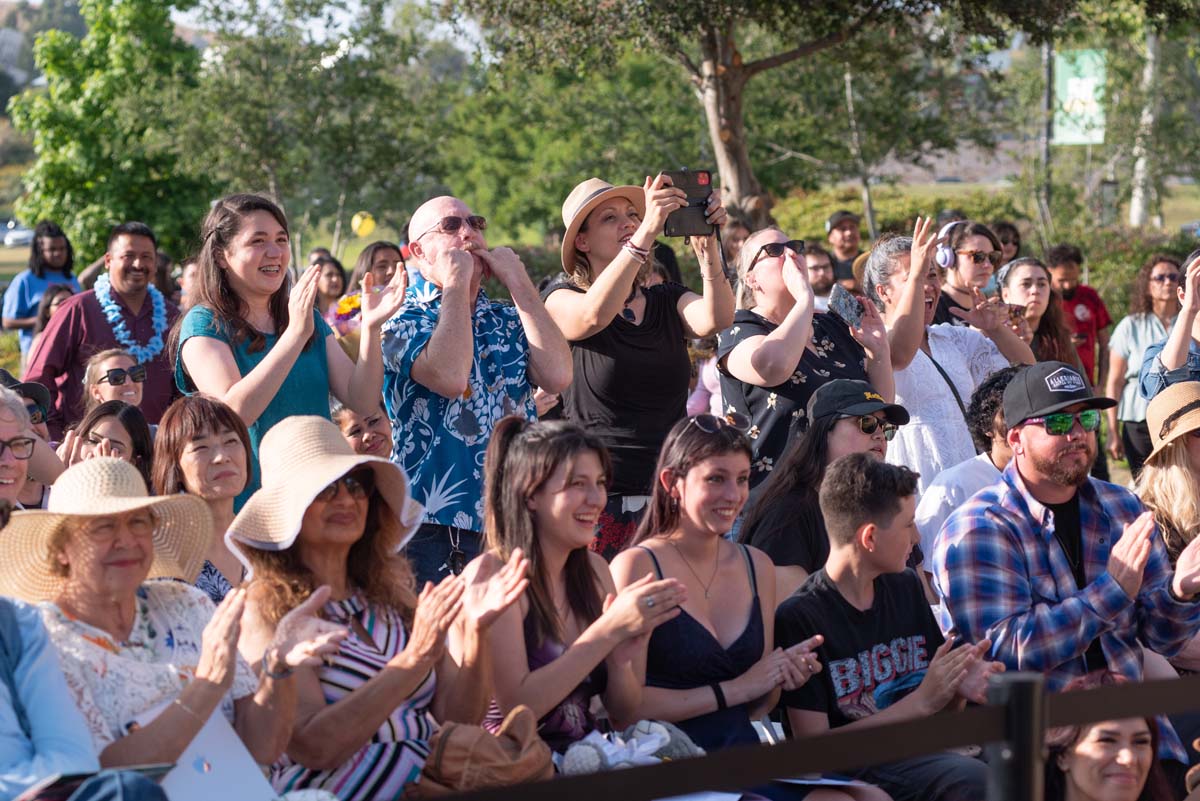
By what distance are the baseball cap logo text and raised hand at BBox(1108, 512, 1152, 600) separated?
49 cm

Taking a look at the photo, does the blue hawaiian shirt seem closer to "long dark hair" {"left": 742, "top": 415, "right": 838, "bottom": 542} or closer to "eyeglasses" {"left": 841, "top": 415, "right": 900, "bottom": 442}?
"long dark hair" {"left": 742, "top": 415, "right": 838, "bottom": 542}

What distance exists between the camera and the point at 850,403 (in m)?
4.98

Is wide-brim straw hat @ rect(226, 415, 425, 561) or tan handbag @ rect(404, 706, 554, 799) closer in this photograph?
tan handbag @ rect(404, 706, 554, 799)

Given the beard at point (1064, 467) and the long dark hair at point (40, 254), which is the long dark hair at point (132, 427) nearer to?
the beard at point (1064, 467)

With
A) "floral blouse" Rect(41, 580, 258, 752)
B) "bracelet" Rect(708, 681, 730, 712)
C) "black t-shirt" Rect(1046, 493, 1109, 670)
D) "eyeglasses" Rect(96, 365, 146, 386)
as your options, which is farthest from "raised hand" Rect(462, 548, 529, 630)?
"eyeglasses" Rect(96, 365, 146, 386)

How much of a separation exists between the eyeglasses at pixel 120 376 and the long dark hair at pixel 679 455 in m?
2.49

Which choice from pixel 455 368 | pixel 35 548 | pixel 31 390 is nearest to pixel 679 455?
pixel 455 368

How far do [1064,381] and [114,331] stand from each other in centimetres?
433

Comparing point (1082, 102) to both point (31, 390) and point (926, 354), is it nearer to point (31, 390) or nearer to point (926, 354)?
point (926, 354)

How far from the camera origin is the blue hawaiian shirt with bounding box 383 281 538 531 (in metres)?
4.56

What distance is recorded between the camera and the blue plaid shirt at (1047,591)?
4.10 m

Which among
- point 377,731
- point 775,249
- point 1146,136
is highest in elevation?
point 1146,136

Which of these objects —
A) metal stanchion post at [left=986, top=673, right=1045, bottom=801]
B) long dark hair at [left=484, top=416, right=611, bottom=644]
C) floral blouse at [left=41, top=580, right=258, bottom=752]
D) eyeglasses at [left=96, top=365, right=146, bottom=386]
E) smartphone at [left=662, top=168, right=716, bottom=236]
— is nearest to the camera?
metal stanchion post at [left=986, top=673, right=1045, bottom=801]

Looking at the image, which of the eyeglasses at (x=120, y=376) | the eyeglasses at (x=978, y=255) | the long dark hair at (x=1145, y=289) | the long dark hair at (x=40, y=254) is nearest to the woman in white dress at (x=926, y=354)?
the eyeglasses at (x=978, y=255)
